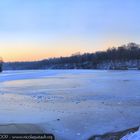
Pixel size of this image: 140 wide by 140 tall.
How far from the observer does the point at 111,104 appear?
47.9ft

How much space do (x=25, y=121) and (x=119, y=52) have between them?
128473 mm

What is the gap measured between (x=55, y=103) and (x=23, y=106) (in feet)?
5.12

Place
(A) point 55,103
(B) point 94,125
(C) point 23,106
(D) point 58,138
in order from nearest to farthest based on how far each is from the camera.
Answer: (D) point 58,138 → (B) point 94,125 → (C) point 23,106 → (A) point 55,103

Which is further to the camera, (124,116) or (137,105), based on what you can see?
(137,105)

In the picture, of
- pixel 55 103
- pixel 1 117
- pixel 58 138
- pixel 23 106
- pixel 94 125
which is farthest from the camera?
pixel 55 103

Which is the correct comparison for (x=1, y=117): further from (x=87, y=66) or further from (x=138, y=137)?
(x=87, y=66)

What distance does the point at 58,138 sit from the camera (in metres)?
8.55

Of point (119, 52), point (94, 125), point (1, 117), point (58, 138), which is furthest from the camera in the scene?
point (119, 52)

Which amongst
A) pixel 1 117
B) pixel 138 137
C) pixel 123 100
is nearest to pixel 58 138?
pixel 138 137

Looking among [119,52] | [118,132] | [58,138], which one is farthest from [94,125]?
[119,52]

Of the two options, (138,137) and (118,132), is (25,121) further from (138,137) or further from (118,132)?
(138,137)

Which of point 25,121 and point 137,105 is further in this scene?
point 137,105

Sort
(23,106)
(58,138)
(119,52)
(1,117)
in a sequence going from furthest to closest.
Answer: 1. (119,52)
2. (23,106)
3. (1,117)
4. (58,138)

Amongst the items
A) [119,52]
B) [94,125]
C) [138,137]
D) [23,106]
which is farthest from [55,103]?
[119,52]
